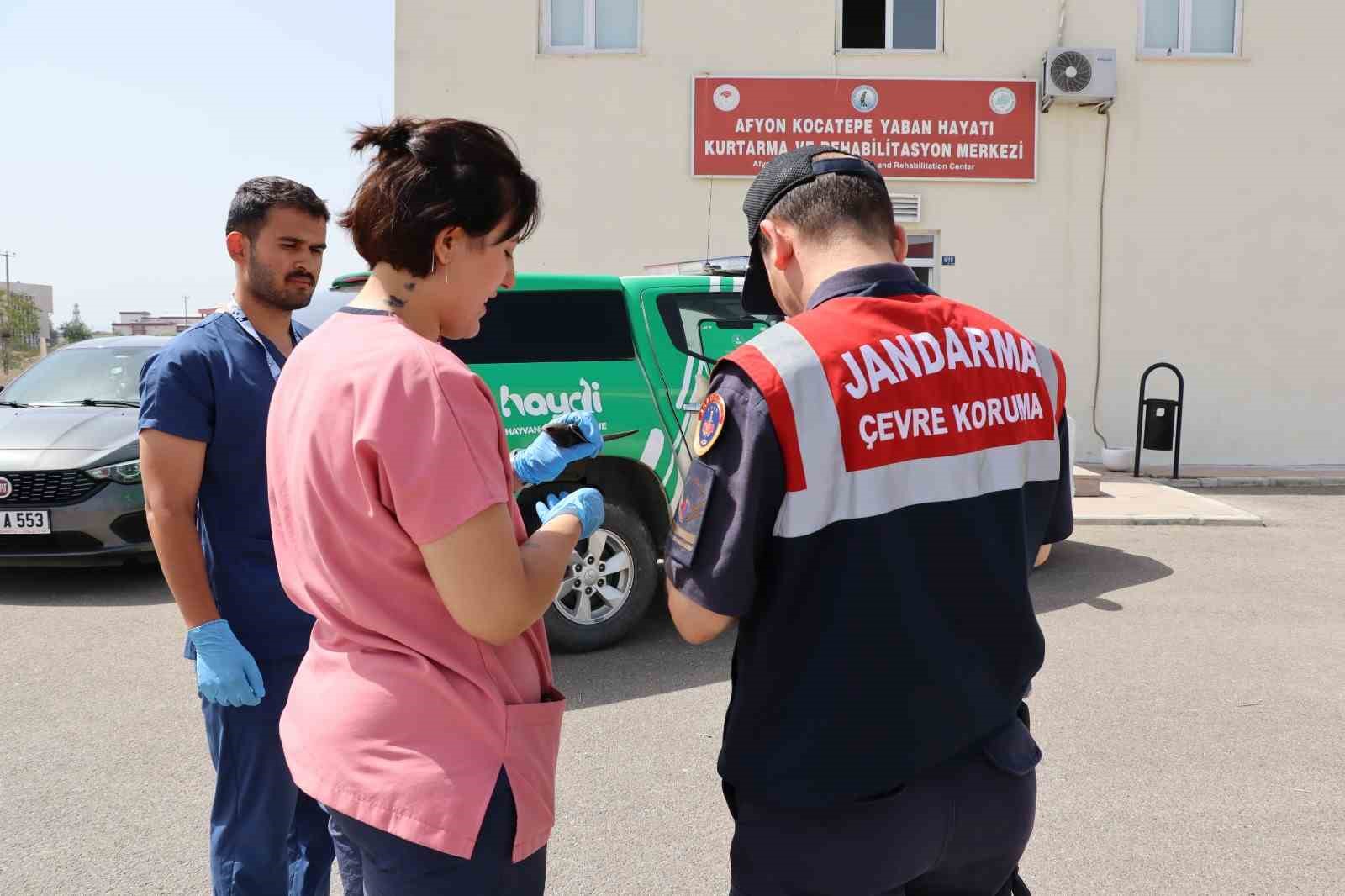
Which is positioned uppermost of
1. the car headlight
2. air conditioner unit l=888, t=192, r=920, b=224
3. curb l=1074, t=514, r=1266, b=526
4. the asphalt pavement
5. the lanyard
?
air conditioner unit l=888, t=192, r=920, b=224

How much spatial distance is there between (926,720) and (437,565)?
79 cm

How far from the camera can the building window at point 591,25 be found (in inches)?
520

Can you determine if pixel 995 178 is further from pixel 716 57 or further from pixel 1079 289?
pixel 716 57

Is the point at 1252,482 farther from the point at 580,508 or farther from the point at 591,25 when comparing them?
the point at 580,508

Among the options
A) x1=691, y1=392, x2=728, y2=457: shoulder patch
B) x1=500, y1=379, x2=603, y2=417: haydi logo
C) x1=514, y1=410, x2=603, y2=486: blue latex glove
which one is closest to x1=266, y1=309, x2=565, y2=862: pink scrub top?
x1=691, y1=392, x2=728, y2=457: shoulder patch

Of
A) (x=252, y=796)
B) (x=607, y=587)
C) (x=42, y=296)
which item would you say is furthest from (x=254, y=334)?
(x=42, y=296)

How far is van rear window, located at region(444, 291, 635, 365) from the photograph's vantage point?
5.58 meters

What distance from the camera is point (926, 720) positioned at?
171 centimetres

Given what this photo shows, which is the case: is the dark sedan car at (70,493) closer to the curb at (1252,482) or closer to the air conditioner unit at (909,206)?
the air conditioner unit at (909,206)

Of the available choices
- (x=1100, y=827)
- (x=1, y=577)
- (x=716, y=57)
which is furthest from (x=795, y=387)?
(x=716, y=57)

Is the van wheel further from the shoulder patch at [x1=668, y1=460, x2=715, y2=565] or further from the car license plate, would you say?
the shoulder patch at [x1=668, y1=460, x2=715, y2=565]

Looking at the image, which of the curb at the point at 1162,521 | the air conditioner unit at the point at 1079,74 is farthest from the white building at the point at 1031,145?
the curb at the point at 1162,521

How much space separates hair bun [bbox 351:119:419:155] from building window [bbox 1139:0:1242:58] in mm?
13745

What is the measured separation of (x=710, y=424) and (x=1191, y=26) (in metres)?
14.1
